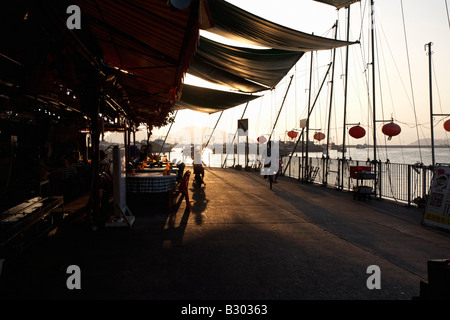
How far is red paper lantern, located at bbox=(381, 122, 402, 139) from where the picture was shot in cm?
963

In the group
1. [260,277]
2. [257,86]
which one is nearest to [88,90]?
[260,277]

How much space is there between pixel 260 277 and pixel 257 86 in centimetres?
1121

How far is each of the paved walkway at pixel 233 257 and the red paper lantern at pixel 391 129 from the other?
3.72 meters

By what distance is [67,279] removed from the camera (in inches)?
127

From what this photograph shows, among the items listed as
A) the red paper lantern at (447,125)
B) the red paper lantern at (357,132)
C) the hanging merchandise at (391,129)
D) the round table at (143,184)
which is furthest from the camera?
the red paper lantern at (357,132)

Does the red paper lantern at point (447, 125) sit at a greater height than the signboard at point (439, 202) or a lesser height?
greater

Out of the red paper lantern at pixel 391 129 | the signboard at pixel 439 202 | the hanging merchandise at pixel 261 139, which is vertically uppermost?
the hanging merchandise at pixel 261 139

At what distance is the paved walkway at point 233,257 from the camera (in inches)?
121

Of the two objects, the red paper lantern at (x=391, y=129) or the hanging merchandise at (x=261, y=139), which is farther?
the hanging merchandise at (x=261, y=139)

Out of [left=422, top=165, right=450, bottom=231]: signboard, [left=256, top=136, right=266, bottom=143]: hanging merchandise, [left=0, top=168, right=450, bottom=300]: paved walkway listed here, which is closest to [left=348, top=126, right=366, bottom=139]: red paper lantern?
[left=0, top=168, right=450, bottom=300]: paved walkway
